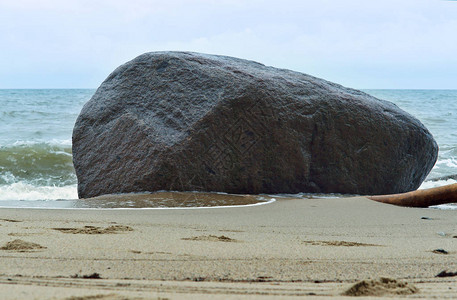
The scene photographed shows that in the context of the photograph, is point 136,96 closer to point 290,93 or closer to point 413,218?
point 290,93

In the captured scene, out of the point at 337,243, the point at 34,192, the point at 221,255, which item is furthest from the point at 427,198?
the point at 34,192

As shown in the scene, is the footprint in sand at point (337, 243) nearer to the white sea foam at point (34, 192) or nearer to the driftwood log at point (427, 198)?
the driftwood log at point (427, 198)

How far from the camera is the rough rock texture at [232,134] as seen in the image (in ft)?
18.8

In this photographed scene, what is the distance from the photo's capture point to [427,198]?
489cm

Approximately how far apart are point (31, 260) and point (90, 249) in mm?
337

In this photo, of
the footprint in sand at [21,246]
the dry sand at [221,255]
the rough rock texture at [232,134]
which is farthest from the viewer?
the rough rock texture at [232,134]

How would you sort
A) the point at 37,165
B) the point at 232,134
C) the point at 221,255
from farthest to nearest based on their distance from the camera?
1. the point at 37,165
2. the point at 232,134
3. the point at 221,255

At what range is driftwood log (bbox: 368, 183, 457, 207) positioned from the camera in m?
4.79

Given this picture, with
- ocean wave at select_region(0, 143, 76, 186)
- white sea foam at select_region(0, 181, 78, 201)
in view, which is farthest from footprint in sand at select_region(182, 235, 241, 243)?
ocean wave at select_region(0, 143, 76, 186)

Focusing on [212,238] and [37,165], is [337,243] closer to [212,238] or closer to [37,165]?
[212,238]

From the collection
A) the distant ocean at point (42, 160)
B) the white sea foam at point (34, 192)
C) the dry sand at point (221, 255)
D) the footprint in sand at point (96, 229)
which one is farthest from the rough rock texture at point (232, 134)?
the footprint in sand at point (96, 229)

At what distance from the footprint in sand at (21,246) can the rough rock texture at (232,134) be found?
2949 mm

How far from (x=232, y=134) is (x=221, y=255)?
337 centimetres

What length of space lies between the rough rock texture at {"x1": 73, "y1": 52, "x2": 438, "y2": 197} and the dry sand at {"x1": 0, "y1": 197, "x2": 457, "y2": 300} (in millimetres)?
1438
